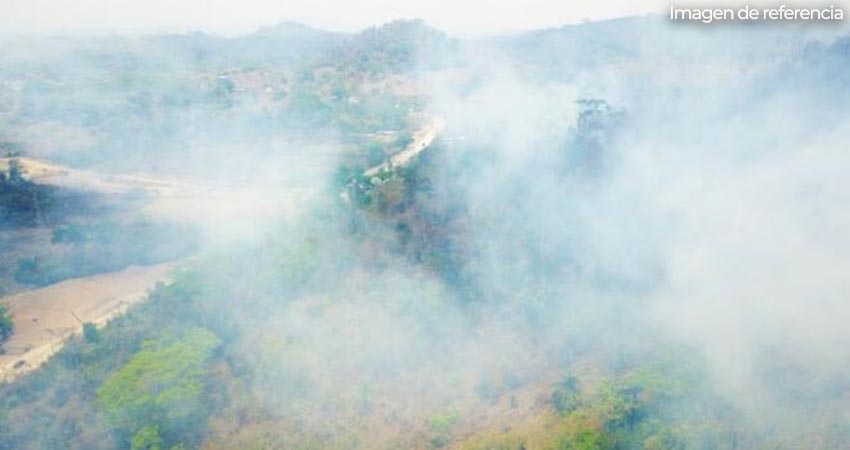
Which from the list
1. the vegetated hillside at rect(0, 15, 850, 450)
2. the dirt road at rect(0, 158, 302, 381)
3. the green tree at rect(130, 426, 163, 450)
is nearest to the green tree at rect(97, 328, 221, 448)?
the vegetated hillside at rect(0, 15, 850, 450)

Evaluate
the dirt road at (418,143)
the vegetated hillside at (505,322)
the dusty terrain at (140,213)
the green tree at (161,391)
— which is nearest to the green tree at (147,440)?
the vegetated hillside at (505,322)

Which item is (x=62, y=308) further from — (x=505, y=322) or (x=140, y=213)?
(x=505, y=322)

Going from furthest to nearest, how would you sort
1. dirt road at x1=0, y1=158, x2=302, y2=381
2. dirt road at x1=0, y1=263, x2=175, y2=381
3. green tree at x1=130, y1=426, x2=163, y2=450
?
dirt road at x1=0, y1=158, x2=302, y2=381 < dirt road at x1=0, y1=263, x2=175, y2=381 < green tree at x1=130, y1=426, x2=163, y2=450

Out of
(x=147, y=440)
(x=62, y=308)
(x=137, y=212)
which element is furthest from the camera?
(x=137, y=212)

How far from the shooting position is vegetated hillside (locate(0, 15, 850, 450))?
1847cm

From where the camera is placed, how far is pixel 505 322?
23.2 meters

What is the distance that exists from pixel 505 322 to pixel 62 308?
717 inches

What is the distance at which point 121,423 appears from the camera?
62.2 ft

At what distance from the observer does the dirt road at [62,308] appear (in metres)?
24.6

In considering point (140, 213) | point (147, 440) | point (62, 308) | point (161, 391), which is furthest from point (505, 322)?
point (140, 213)

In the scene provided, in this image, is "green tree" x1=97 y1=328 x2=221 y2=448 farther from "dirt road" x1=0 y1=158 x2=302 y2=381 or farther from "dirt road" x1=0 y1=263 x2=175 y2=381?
"dirt road" x1=0 y1=158 x2=302 y2=381

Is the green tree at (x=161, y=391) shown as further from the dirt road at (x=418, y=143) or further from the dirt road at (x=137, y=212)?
the dirt road at (x=418, y=143)

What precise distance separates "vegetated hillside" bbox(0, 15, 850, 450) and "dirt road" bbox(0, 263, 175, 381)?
2.26 metres

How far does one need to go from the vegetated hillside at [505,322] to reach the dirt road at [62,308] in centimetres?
226
